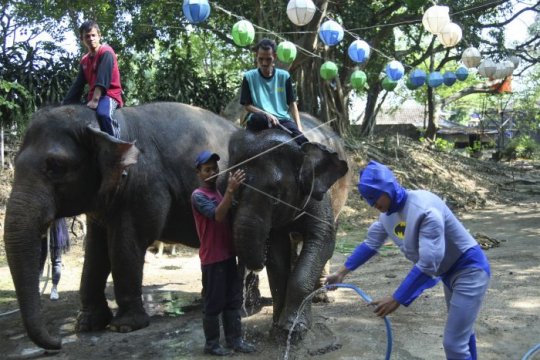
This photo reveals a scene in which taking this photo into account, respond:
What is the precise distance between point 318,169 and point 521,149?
32.1 metres

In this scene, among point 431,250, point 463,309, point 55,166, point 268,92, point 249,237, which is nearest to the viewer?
point 431,250

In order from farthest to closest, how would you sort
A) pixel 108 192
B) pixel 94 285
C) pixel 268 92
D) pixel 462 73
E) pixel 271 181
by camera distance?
pixel 462 73 < pixel 94 285 < pixel 268 92 < pixel 108 192 < pixel 271 181

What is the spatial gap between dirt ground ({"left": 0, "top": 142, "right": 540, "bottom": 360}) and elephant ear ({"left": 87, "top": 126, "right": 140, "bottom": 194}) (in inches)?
58.6

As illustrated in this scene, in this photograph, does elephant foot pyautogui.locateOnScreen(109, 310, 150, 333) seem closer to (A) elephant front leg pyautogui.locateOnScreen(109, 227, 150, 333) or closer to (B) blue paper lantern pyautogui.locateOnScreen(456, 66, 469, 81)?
(A) elephant front leg pyautogui.locateOnScreen(109, 227, 150, 333)

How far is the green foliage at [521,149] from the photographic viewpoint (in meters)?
33.3

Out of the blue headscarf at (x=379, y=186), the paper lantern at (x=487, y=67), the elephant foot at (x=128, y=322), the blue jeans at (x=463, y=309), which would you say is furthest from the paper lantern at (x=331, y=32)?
the blue jeans at (x=463, y=309)

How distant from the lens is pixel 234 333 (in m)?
5.09

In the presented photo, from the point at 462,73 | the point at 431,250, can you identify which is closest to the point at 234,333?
the point at 431,250

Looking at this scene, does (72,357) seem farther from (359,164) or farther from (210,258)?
(359,164)

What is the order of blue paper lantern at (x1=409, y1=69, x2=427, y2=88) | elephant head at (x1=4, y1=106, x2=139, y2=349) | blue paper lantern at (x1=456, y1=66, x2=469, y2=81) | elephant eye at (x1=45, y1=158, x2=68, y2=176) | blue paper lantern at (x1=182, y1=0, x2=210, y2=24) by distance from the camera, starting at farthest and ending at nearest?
blue paper lantern at (x1=456, y1=66, x2=469, y2=81) → blue paper lantern at (x1=409, y1=69, x2=427, y2=88) → blue paper lantern at (x1=182, y1=0, x2=210, y2=24) → elephant eye at (x1=45, y1=158, x2=68, y2=176) → elephant head at (x1=4, y1=106, x2=139, y2=349)

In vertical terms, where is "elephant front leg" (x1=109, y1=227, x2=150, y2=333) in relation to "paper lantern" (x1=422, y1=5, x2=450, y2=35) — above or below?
below

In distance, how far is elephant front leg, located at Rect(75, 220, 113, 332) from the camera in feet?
19.8

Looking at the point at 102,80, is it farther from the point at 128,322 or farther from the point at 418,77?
the point at 418,77

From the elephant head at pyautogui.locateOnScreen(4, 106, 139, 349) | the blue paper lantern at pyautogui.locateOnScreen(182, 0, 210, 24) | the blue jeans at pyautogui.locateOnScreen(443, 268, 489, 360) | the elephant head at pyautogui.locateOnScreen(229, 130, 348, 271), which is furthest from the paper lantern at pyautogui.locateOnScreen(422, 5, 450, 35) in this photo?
the blue jeans at pyautogui.locateOnScreen(443, 268, 489, 360)
